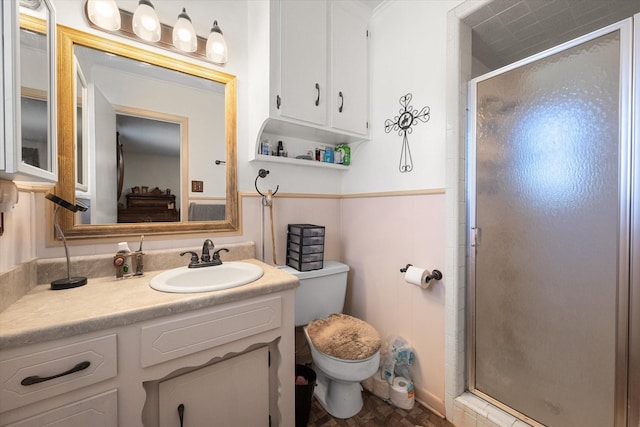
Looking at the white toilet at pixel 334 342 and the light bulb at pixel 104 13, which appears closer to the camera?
the light bulb at pixel 104 13

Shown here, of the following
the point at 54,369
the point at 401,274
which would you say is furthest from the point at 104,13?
the point at 401,274

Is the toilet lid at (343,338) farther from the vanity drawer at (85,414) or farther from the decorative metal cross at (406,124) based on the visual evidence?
the decorative metal cross at (406,124)

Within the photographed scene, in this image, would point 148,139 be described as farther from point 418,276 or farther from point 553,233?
point 553,233

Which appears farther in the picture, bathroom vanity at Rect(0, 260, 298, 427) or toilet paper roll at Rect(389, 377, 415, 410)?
toilet paper roll at Rect(389, 377, 415, 410)

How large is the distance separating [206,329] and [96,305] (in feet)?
1.22

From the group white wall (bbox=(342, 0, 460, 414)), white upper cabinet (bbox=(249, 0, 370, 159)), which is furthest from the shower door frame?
white upper cabinet (bbox=(249, 0, 370, 159))

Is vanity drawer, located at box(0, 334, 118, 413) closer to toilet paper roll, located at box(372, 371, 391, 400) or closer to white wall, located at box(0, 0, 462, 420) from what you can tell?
white wall, located at box(0, 0, 462, 420)

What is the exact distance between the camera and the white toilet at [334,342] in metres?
1.31

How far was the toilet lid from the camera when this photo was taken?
1317 mm

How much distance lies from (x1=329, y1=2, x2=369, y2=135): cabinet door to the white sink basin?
1089mm

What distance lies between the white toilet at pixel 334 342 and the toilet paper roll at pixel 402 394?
201 millimetres

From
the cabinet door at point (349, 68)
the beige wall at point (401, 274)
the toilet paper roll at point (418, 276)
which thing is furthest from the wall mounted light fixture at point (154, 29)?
the toilet paper roll at point (418, 276)

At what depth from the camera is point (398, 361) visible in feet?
5.17

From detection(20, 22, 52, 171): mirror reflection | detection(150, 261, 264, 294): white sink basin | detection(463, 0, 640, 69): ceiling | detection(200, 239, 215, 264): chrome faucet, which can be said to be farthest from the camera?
detection(200, 239, 215, 264): chrome faucet
